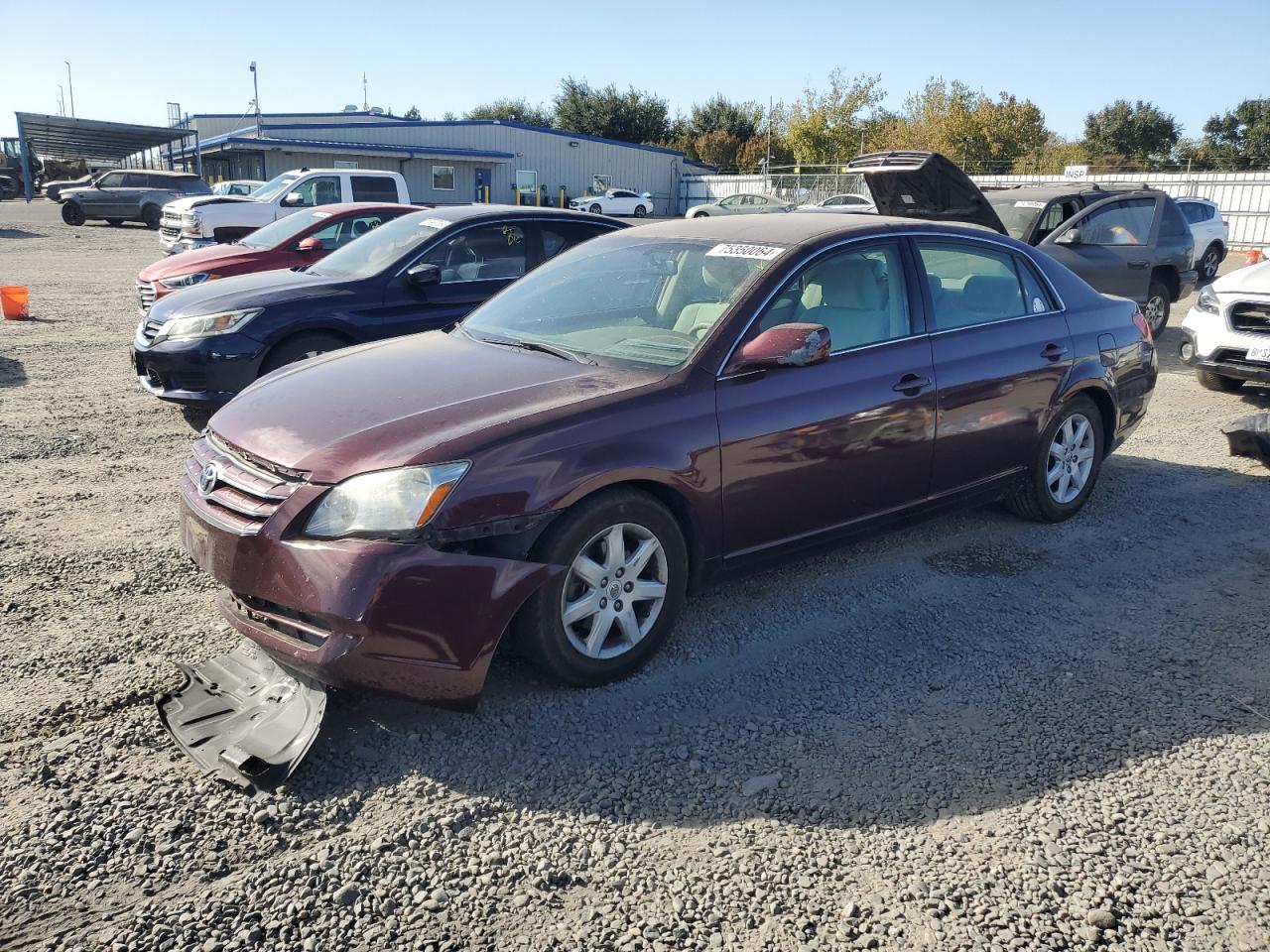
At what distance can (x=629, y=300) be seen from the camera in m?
4.51

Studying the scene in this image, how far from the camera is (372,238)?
809cm

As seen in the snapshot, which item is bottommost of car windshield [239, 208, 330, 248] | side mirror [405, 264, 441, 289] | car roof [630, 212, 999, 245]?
side mirror [405, 264, 441, 289]

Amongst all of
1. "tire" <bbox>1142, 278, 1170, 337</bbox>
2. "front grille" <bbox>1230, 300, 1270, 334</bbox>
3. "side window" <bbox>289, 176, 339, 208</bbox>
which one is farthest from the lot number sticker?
"side window" <bbox>289, 176, 339, 208</bbox>

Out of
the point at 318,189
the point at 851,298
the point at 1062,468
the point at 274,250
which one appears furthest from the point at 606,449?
the point at 318,189

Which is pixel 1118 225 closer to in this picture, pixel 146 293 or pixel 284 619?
pixel 146 293

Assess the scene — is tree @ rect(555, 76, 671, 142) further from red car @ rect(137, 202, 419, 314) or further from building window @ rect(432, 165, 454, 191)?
red car @ rect(137, 202, 419, 314)

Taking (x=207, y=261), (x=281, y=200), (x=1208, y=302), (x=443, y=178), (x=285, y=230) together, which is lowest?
(x=1208, y=302)

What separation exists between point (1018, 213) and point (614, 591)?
960 centimetres

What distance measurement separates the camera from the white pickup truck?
62.8 ft

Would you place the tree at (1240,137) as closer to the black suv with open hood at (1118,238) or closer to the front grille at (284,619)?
the black suv with open hood at (1118,238)

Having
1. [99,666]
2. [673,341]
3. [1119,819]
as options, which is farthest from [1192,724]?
[99,666]

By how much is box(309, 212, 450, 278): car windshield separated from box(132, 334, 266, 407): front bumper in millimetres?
1074

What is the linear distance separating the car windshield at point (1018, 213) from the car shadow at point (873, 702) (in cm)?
695

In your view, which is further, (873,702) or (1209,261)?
(1209,261)
